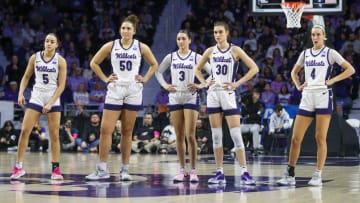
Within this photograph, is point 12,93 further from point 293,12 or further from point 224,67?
point 224,67

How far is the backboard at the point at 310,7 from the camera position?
16000mm

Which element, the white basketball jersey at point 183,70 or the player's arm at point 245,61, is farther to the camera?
the white basketball jersey at point 183,70

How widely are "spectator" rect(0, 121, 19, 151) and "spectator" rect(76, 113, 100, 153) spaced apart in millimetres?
1781

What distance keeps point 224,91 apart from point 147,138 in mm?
10268

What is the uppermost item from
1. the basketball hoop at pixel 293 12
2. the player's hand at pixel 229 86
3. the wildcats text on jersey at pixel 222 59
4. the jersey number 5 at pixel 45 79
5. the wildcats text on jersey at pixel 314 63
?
the basketball hoop at pixel 293 12

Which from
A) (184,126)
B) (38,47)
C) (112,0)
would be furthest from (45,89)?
(112,0)

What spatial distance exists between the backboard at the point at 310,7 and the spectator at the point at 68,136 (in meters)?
7.14

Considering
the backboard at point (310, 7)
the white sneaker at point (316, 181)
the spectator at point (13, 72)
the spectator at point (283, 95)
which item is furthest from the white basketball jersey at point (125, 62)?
the spectator at point (13, 72)

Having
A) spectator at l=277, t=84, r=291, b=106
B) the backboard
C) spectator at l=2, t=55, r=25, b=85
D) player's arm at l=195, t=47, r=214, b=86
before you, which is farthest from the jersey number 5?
spectator at l=2, t=55, r=25, b=85

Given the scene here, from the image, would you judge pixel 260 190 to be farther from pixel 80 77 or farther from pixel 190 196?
pixel 80 77

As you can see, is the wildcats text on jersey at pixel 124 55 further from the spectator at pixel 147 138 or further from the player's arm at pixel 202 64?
the spectator at pixel 147 138

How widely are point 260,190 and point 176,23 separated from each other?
17.4 metres

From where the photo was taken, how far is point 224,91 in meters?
10.6

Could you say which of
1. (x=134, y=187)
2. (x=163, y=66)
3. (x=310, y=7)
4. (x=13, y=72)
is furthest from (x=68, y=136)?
(x=134, y=187)
